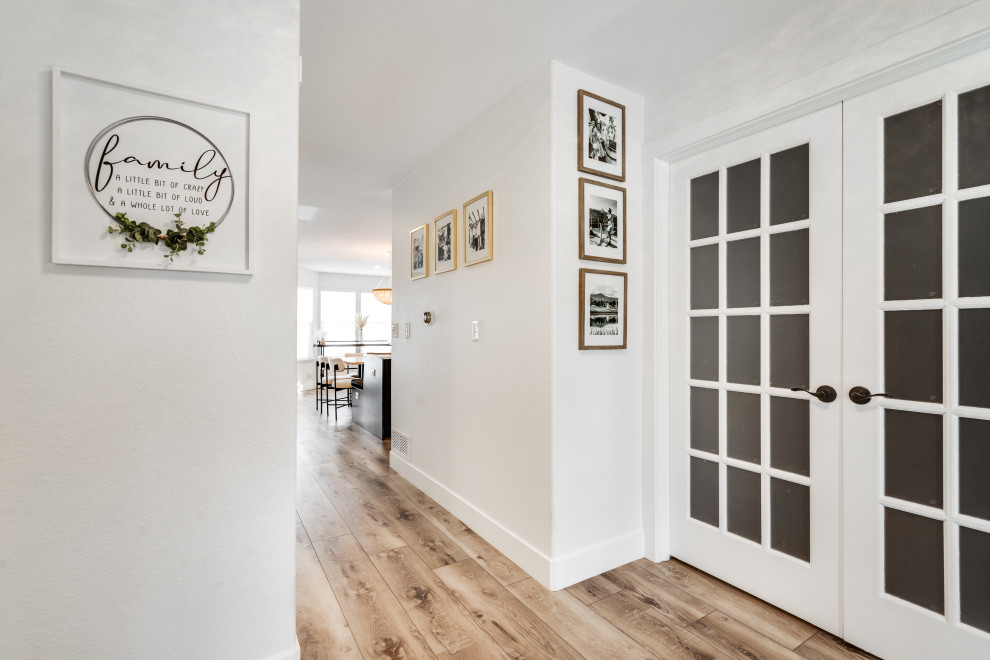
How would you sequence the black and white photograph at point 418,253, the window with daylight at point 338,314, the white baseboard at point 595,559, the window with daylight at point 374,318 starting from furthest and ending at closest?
the window with daylight at point 374,318
the window with daylight at point 338,314
the black and white photograph at point 418,253
the white baseboard at point 595,559

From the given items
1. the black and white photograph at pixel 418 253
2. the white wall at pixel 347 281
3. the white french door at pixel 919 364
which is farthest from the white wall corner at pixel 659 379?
the white wall at pixel 347 281

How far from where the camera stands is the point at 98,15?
4.17ft

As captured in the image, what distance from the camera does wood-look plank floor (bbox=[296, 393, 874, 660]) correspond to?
Answer: 1.73 metres

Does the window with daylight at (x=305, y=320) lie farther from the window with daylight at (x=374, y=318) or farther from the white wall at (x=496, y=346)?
the white wall at (x=496, y=346)

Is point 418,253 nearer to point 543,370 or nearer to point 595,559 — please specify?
point 543,370

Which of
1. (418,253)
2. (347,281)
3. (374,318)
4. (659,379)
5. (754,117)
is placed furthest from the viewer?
(374,318)

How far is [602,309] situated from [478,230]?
0.93 meters

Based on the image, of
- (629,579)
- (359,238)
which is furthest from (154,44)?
(359,238)

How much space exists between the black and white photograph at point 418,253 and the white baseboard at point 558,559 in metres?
1.69

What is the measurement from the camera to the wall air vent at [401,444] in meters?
3.76

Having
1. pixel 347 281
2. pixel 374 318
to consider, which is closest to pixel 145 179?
pixel 347 281

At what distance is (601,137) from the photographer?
7.49 ft

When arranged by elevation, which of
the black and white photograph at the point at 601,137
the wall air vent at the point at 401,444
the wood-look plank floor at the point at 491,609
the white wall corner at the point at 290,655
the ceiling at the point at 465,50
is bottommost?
the wood-look plank floor at the point at 491,609

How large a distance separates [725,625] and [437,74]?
9.18 ft
